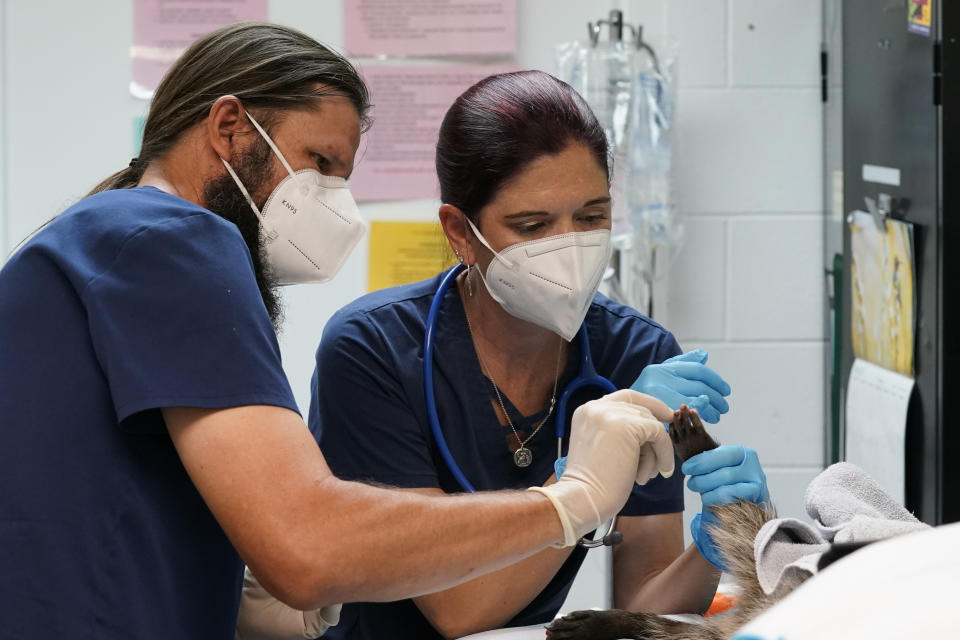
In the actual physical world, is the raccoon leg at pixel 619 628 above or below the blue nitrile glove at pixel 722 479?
below

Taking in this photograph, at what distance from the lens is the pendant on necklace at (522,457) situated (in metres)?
1.42

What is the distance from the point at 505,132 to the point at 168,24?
1.35m

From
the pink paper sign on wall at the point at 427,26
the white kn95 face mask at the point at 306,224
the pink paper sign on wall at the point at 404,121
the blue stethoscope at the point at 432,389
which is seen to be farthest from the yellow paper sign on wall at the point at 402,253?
the white kn95 face mask at the point at 306,224

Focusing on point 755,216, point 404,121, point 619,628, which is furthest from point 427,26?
point 619,628

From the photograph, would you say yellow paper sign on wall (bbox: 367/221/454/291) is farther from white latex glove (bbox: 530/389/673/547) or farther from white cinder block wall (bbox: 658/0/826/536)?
white latex glove (bbox: 530/389/673/547)

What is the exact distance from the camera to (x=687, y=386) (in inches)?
50.4

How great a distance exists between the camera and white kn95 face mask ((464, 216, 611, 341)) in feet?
4.58

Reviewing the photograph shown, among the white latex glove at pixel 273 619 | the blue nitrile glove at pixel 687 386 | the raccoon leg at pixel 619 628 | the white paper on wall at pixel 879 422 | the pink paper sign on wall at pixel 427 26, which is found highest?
the pink paper sign on wall at pixel 427 26

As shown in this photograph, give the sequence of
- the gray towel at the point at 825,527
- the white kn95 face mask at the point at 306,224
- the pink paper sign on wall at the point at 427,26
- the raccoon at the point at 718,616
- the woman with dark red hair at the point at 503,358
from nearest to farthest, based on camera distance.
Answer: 1. the gray towel at the point at 825,527
2. the raccoon at the point at 718,616
3. the white kn95 face mask at the point at 306,224
4. the woman with dark red hair at the point at 503,358
5. the pink paper sign on wall at the point at 427,26

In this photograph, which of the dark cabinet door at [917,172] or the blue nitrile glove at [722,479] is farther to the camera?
the dark cabinet door at [917,172]

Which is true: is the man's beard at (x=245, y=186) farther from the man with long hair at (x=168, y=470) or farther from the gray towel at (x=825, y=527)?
the gray towel at (x=825, y=527)

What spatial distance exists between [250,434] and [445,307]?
63 cm

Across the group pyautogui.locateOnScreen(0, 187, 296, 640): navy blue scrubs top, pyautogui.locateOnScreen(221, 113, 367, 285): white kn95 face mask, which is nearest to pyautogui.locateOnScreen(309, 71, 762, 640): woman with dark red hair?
pyautogui.locateOnScreen(221, 113, 367, 285): white kn95 face mask

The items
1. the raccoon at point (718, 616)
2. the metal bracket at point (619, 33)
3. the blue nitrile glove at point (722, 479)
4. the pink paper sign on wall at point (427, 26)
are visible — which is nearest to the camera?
the raccoon at point (718, 616)
